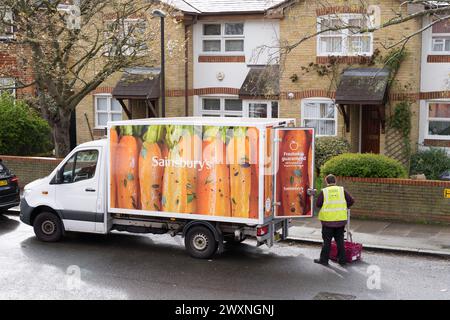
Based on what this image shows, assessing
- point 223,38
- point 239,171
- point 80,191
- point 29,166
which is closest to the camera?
point 239,171

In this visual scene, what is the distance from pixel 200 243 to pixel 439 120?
1134 cm

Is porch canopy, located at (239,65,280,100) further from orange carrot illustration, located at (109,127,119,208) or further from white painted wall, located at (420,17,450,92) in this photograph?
orange carrot illustration, located at (109,127,119,208)

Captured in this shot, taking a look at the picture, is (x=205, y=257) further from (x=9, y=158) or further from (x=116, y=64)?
(x=9, y=158)

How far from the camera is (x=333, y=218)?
36.7ft

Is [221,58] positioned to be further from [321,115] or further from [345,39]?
[345,39]

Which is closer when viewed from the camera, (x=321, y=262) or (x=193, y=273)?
(x=193, y=273)

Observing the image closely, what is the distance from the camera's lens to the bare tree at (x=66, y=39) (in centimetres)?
1738

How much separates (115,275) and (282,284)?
264cm

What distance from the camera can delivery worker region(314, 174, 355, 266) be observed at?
11.2 meters

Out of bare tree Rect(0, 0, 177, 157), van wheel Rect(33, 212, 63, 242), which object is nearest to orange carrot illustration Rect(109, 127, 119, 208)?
van wheel Rect(33, 212, 63, 242)

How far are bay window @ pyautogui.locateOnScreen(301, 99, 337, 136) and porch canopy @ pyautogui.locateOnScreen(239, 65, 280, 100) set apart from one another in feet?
3.52

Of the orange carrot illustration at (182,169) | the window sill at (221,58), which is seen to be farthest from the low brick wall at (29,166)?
the orange carrot illustration at (182,169)

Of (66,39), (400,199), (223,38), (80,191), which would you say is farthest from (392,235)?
(223,38)

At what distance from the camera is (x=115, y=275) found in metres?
10.6
